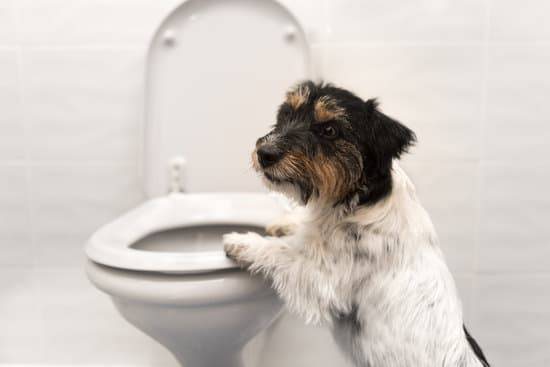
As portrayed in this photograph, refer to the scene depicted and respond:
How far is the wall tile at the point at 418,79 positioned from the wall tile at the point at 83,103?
2.16ft

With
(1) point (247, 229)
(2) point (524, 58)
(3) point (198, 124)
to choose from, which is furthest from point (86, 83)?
(2) point (524, 58)

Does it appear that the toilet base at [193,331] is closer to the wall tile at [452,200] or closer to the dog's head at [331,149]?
the dog's head at [331,149]

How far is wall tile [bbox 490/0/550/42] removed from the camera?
1.56 metres

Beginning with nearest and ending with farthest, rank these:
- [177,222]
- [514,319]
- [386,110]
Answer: [177,222]
[386,110]
[514,319]

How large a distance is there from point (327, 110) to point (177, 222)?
59cm

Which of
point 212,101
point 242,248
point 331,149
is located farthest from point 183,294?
point 212,101

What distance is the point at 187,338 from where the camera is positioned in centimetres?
106

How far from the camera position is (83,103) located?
1.67 m

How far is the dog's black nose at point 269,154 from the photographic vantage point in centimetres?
91

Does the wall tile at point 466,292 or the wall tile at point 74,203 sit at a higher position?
the wall tile at point 74,203

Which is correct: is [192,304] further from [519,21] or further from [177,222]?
[519,21]

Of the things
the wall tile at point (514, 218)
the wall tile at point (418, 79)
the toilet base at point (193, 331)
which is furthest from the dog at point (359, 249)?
the wall tile at point (514, 218)

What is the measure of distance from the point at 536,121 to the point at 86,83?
1.47 m

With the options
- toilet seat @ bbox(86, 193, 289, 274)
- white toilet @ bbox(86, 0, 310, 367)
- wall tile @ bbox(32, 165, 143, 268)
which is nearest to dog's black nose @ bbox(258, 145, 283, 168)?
toilet seat @ bbox(86, 193, 289, 274)
